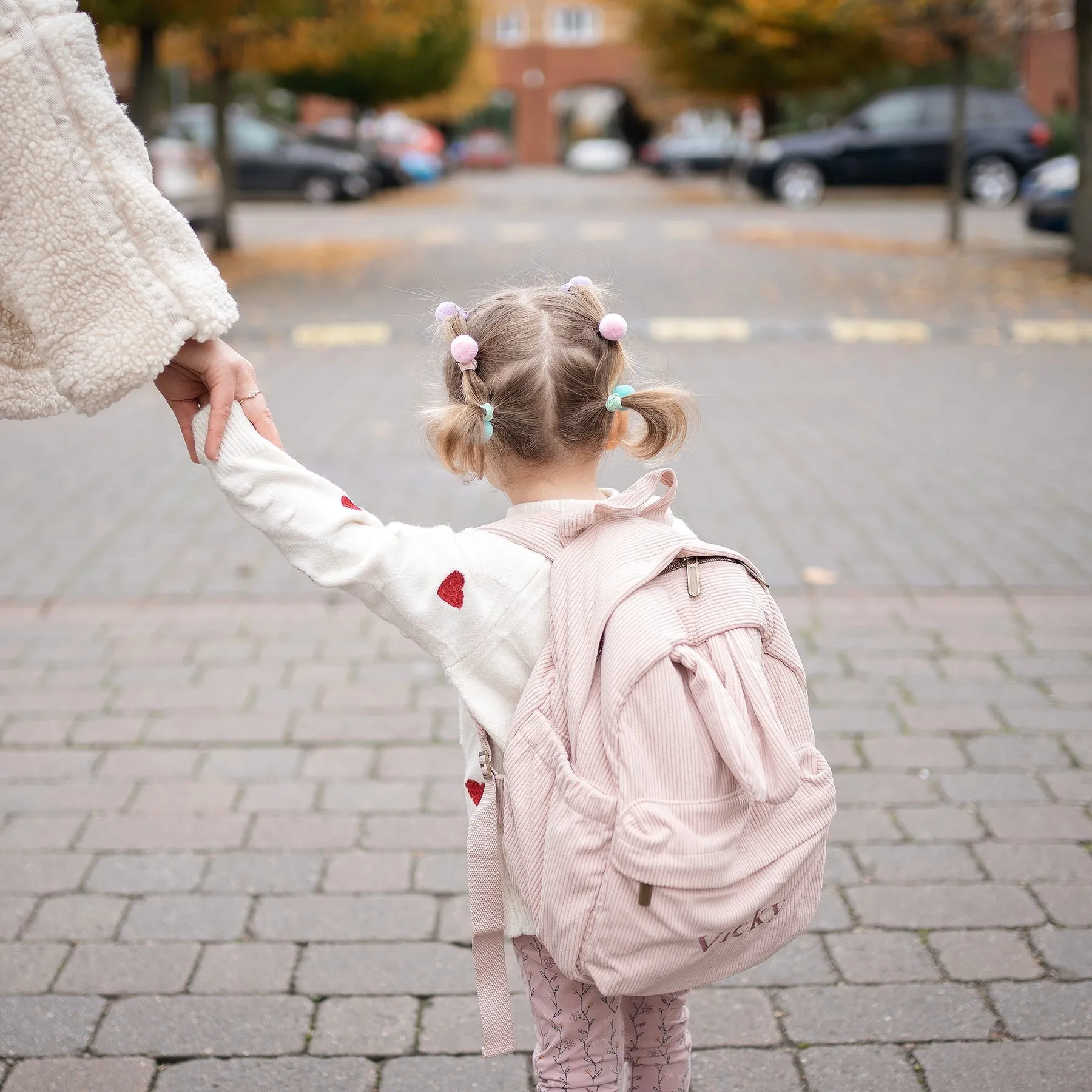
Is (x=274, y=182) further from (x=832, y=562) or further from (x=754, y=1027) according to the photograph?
(x=754, y=1027)

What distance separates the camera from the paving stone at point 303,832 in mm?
3121

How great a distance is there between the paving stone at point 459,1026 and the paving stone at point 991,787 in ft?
4.54

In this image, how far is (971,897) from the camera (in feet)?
9.41

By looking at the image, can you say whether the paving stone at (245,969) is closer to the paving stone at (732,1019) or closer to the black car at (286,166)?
the paving stone at (732,1019)

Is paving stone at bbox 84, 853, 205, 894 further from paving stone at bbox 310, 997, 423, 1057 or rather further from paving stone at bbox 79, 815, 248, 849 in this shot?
paving stone at bbox 310, 997, 423, 1057

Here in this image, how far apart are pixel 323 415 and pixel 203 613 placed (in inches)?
136

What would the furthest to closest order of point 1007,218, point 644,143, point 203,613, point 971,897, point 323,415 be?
point 644,143 < point 1007,218 < point 323,415 < point 203,613 < point 971,897

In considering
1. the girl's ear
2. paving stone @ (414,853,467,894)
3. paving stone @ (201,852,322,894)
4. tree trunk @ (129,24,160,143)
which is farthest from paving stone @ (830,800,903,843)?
tree trunk @ (129,24,160,143)

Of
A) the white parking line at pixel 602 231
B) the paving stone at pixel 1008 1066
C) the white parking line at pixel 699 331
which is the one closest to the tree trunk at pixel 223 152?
the white parking line at pixel 602 231

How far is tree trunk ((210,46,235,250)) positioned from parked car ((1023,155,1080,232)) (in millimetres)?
9852

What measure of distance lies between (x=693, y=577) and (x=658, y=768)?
0.25 metres

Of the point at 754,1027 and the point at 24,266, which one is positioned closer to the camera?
the point at 24,266

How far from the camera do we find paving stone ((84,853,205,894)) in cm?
293

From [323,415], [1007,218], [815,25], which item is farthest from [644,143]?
[323,415]
